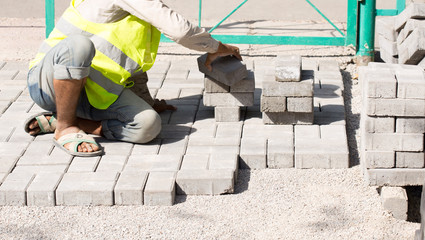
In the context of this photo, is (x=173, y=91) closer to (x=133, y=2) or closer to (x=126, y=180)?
(x=133, y=2)

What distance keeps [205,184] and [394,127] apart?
122 cm

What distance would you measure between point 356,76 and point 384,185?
7.95 ft

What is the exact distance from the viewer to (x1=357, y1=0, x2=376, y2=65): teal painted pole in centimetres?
677

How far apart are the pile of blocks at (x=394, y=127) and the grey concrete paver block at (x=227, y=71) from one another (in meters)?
1.07

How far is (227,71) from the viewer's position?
16.9 ft

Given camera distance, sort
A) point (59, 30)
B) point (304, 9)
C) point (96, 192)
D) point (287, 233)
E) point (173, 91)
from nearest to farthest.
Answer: point (287, 233), point (96, 192), point (59, 30), point (173, 91), point (304, 9)

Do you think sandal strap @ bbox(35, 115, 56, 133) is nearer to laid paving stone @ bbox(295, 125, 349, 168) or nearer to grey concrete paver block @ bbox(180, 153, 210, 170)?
grey concrete paver block @ bbox(180, 153, 210, 170)

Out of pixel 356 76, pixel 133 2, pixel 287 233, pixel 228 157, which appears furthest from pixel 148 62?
pixel 356 76

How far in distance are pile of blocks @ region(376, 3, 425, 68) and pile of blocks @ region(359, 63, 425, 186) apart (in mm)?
1504

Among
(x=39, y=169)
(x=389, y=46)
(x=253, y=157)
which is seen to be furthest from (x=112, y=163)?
(x=389, y=46)

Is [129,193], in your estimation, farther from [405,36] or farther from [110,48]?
[405,36]

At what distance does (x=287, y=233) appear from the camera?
3996mm

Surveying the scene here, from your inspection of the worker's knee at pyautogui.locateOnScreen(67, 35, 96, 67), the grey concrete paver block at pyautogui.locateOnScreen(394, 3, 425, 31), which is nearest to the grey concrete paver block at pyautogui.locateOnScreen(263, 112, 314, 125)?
the worker's knee at pyautogui.locateOnScreen(67, 35, 96, 67)

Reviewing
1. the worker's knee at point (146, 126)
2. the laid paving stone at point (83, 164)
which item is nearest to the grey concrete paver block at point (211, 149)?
the worker's knee at point (146, 126)
